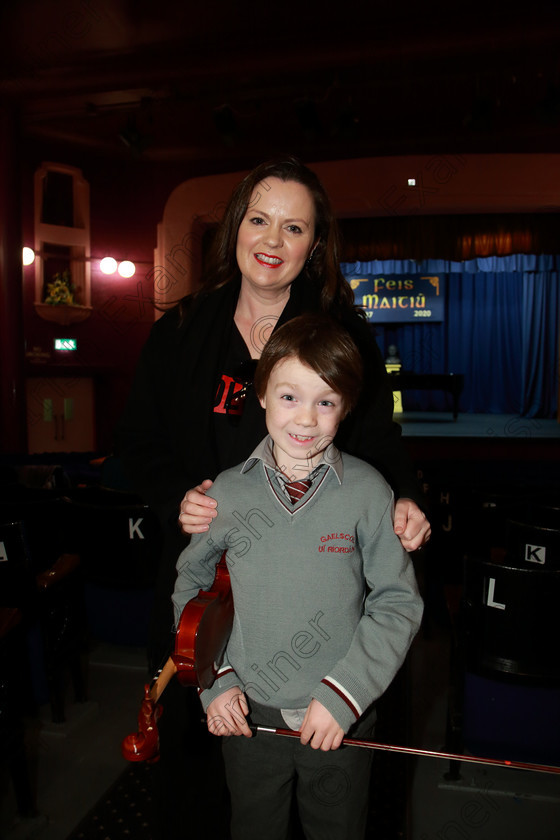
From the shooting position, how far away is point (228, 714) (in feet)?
3.22

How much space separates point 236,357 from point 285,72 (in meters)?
5.32

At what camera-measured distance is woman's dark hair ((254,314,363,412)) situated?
37.9 inches

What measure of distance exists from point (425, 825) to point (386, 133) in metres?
7.43

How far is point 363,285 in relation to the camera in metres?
10.8

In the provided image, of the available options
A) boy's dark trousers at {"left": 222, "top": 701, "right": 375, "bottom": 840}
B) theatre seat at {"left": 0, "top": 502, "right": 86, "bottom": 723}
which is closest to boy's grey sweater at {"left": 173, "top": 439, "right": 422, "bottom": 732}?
boy's dark trousers at {"left": 222, "top": 701, "right": 375, "bottom": 840}

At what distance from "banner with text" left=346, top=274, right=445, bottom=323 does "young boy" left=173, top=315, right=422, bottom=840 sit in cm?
1023

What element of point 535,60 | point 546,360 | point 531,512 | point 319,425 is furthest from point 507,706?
point 546,360

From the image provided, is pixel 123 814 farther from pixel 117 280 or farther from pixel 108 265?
pixel 117 280

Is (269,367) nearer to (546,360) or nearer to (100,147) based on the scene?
(100,147)

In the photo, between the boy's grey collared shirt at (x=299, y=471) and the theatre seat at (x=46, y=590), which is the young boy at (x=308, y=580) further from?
the theatre seat at (x=46, y=590)

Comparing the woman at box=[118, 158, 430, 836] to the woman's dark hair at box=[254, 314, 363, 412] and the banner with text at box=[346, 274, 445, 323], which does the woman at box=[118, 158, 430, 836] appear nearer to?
the woman's dark hair at box=[254, 314, 363, 412]

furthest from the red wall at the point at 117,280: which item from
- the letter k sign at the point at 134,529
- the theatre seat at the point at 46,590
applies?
the letter k sign at the point at 134,529

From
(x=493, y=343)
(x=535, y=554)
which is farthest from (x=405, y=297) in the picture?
(x=535, y=554)

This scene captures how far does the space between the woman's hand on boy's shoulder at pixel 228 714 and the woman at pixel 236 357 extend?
0.92 feet
